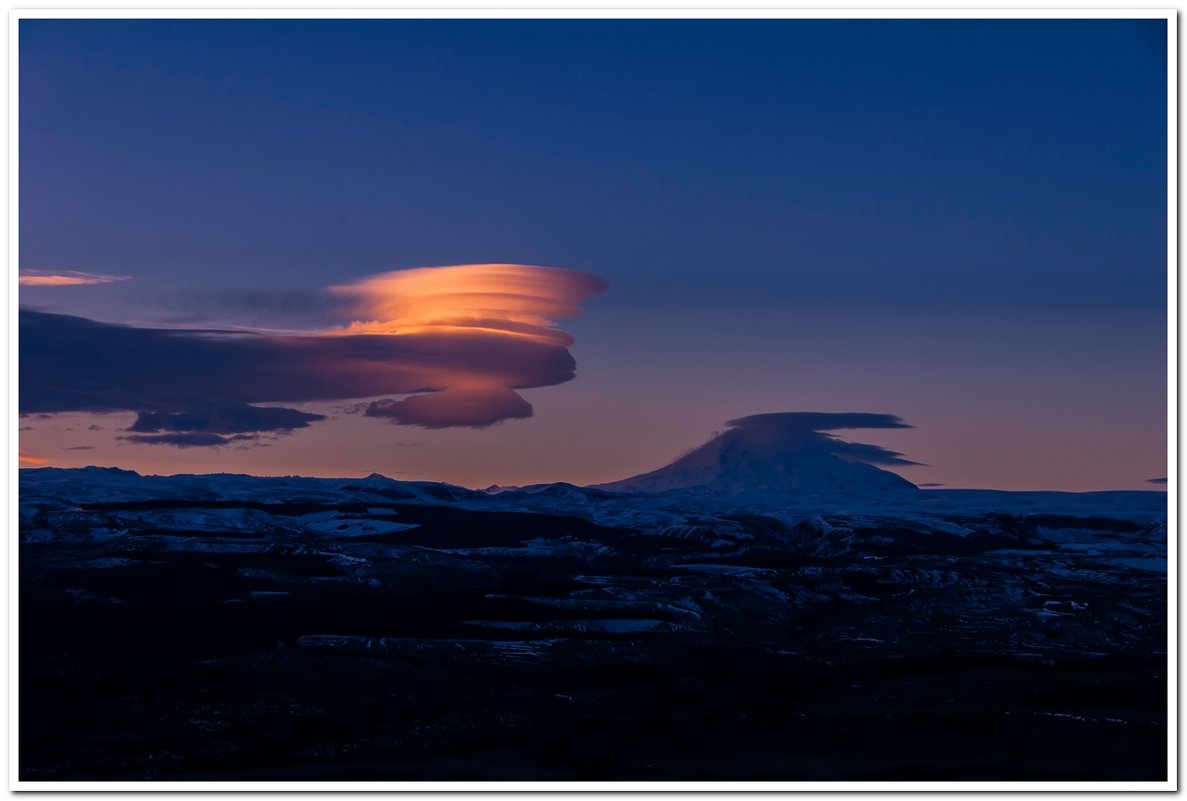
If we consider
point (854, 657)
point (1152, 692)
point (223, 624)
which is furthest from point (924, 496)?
point (223, 624)

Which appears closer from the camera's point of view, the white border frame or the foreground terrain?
the white border frame

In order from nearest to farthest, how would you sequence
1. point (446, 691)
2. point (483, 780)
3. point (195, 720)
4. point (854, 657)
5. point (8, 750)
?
point (8, 750)
point (483, 780)
point (195, 720)
point (446, 691)
point (854, 657)
